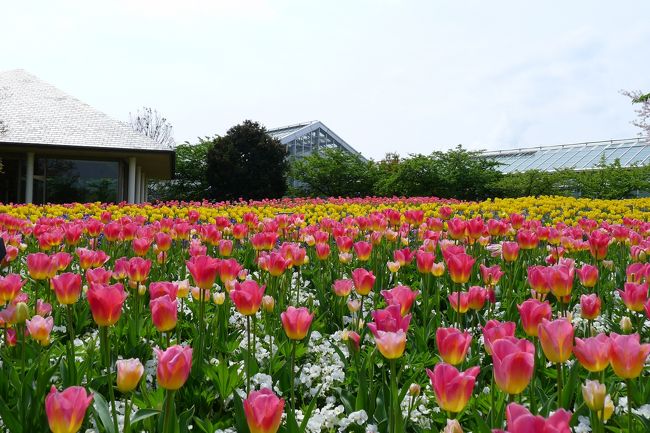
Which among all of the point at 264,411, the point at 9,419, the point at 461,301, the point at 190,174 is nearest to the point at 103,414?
the point at 9,419

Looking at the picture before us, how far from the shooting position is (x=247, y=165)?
1038 inches

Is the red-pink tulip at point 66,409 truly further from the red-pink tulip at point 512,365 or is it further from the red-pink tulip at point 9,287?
the red-pink tulip at point 9,287

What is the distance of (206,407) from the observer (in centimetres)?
206

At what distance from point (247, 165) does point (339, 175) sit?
174 inches

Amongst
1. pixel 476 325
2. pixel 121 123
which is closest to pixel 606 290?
pixel 476 325

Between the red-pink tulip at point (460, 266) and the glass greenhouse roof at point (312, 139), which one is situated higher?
the glass greenhouse roof at point (312, 139)

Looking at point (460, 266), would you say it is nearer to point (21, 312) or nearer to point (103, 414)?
point (103, 414)

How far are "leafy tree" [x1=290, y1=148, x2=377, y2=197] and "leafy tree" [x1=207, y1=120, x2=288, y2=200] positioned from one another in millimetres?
1446

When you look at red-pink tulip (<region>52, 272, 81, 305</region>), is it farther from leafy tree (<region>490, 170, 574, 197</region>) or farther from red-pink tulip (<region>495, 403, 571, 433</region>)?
leafy tree (<region>490, 170, 574, 197</region>)

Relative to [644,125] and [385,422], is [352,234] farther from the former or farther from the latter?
[644,125]

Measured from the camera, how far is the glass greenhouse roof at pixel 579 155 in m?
31.3

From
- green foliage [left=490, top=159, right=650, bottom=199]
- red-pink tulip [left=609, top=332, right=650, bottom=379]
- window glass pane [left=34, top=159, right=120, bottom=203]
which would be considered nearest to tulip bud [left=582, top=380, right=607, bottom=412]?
red-pink tulip [left=609, top=332, right=650, bottom=379]

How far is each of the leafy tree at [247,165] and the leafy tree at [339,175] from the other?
1446 millimetres

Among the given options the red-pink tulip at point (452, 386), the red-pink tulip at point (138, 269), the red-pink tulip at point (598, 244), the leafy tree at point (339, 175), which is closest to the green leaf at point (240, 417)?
the red-pink tulip at point (452, 386)
